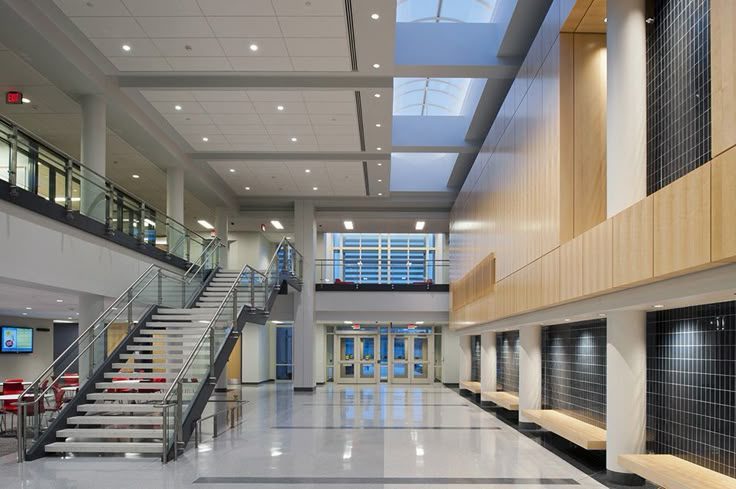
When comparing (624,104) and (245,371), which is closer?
(624,104)

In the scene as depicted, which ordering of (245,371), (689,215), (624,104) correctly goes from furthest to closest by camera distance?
(245,371) → (624,104) → (689,215)

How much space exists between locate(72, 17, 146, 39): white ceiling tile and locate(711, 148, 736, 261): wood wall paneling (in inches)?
333

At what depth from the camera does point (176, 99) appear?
13.5 m

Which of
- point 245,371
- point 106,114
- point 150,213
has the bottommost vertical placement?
point 245,371

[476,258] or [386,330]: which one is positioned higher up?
[476,258]

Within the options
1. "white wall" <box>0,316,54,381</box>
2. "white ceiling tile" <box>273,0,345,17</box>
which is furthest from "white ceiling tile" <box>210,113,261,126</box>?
"white wall" <box>0,316,54,381</box>

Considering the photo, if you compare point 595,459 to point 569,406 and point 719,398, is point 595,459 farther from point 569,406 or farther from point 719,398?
point 719,398

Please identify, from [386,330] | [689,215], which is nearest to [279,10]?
[689,215]

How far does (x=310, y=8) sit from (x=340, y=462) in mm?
6381

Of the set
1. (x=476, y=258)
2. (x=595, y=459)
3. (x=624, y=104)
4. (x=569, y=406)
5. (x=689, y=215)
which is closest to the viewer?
(x=689, y=215)

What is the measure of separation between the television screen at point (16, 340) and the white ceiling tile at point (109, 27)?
59.5ft

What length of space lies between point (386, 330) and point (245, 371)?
6081mm

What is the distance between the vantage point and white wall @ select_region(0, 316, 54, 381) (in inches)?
1002

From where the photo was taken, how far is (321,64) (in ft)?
39.3
